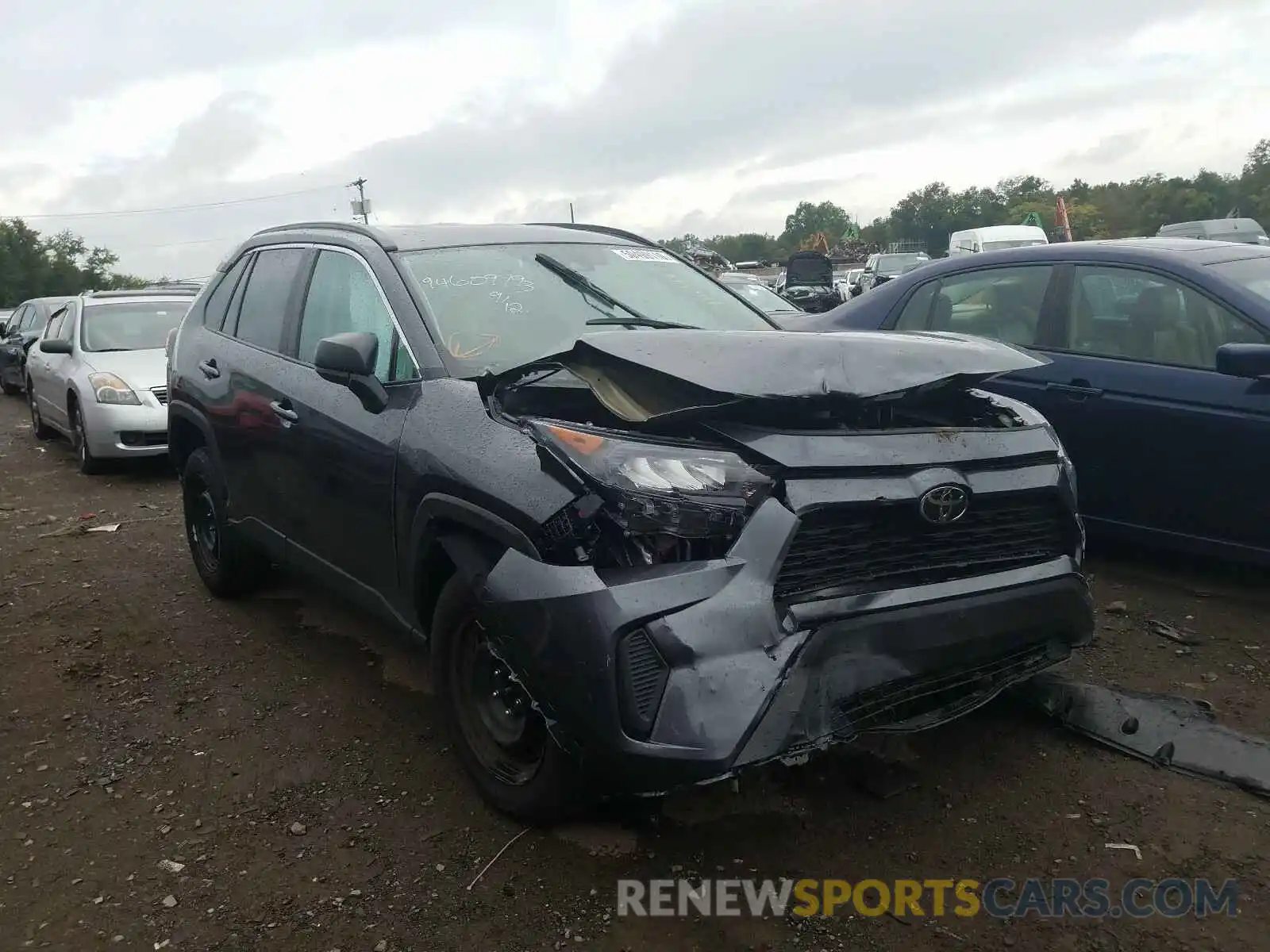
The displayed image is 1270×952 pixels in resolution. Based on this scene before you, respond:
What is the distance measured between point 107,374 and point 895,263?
20629mm

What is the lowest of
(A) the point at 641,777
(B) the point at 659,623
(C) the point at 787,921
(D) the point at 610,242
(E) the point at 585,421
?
(C) the point at 787,921

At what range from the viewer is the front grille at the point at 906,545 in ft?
8.29

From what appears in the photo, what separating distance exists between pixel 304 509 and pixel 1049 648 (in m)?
2.75

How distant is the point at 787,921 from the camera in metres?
2.58

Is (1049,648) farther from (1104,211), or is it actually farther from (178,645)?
(1104,211)

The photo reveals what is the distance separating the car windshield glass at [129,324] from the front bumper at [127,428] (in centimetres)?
105

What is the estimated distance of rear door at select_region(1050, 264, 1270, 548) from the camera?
4297 millimetres

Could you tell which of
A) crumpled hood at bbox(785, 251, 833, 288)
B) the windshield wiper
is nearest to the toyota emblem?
the windshield wiper

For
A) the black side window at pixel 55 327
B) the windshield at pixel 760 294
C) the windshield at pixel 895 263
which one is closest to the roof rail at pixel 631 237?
the windshield at pixel 760 294

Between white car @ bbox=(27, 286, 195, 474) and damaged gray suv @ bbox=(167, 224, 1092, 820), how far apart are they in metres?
5.19

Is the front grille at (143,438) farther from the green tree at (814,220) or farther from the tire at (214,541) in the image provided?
the green tree at (814,220)

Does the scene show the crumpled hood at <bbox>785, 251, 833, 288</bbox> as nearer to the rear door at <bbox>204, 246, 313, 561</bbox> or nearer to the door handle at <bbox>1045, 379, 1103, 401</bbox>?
the door handle at <bbox>1045, 379, 1103, 401</bbox>

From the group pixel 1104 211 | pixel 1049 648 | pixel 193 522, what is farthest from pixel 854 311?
pixel 1104 211

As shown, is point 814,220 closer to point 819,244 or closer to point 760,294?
point 819,244
